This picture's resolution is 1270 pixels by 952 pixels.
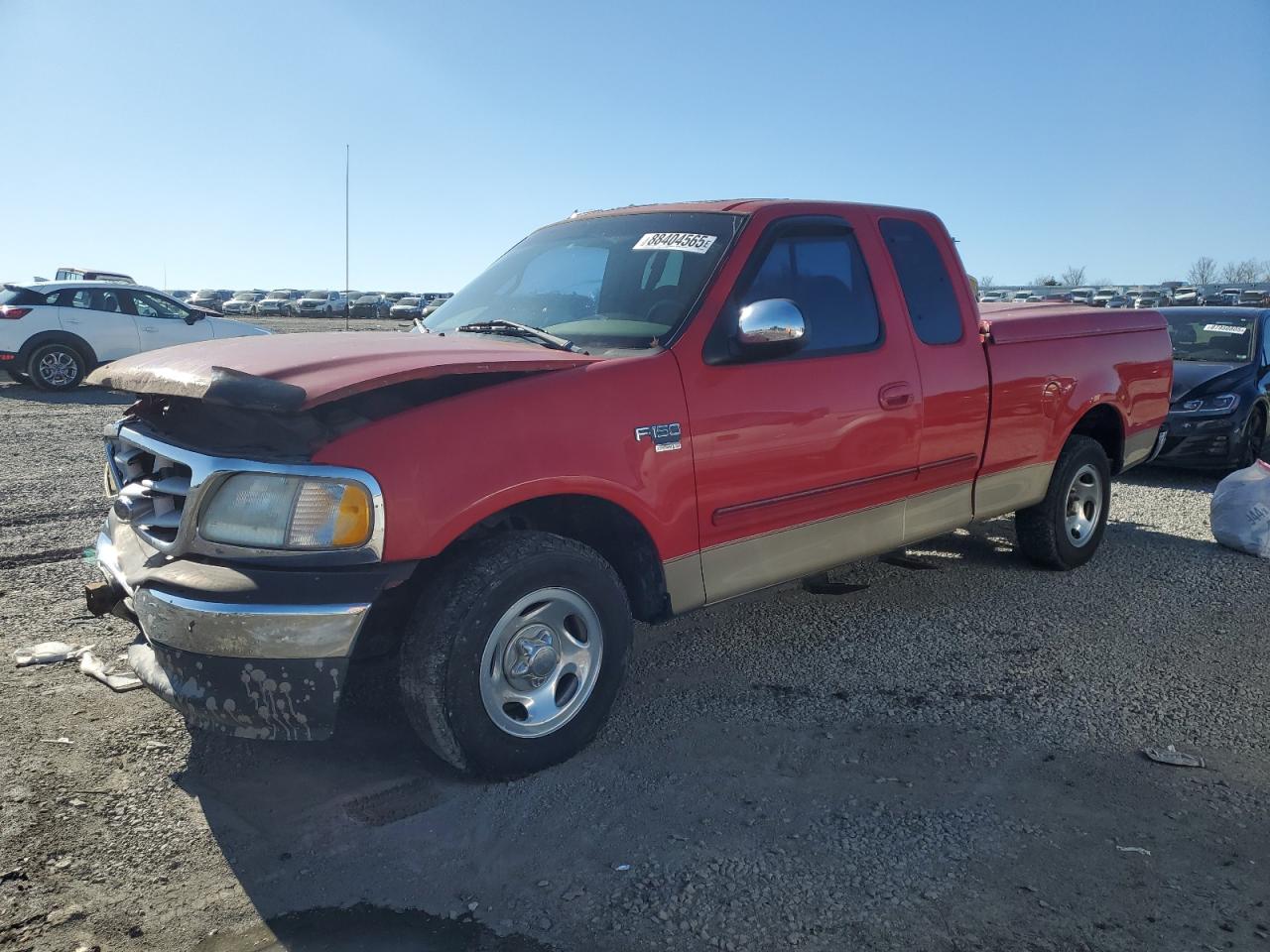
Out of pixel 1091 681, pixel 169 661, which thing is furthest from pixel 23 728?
pixel 1091 681

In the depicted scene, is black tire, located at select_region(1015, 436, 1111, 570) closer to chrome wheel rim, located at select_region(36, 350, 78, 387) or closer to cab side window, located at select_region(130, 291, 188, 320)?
cab side window, located at select_region(130, 291, 188, 320)

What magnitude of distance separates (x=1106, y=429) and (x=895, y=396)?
260 centimetres

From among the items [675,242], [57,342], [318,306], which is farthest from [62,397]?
[318,306]

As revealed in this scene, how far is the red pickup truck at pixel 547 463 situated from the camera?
2973 mm

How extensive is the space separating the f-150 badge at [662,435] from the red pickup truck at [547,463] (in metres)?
0.01

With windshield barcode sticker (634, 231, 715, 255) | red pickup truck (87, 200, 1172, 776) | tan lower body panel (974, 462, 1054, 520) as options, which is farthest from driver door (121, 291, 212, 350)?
tan lower body panel (974, 462, 1054, 520)

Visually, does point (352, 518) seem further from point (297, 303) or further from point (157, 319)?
point (297, 303)

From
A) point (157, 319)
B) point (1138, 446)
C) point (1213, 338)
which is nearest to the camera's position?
point (1138, 446)

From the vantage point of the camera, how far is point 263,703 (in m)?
2.95

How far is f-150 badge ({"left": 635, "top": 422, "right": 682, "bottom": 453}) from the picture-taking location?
359 cm

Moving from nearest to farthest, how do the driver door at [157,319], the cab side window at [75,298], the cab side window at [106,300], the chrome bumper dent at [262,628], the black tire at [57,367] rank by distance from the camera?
the chrome bumper dent at [262,628], the black tire at [57,367], the cab side window at [75,298], the cab side window at [106,300], the driver door at [157,319]

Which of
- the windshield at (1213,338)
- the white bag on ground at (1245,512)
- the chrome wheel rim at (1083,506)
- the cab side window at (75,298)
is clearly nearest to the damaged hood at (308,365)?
the chrome wheel rim at (1083,506)

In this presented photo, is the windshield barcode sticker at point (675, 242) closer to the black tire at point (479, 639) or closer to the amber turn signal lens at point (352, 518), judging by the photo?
the black tire at point (479, 639)

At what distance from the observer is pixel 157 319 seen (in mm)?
16078
